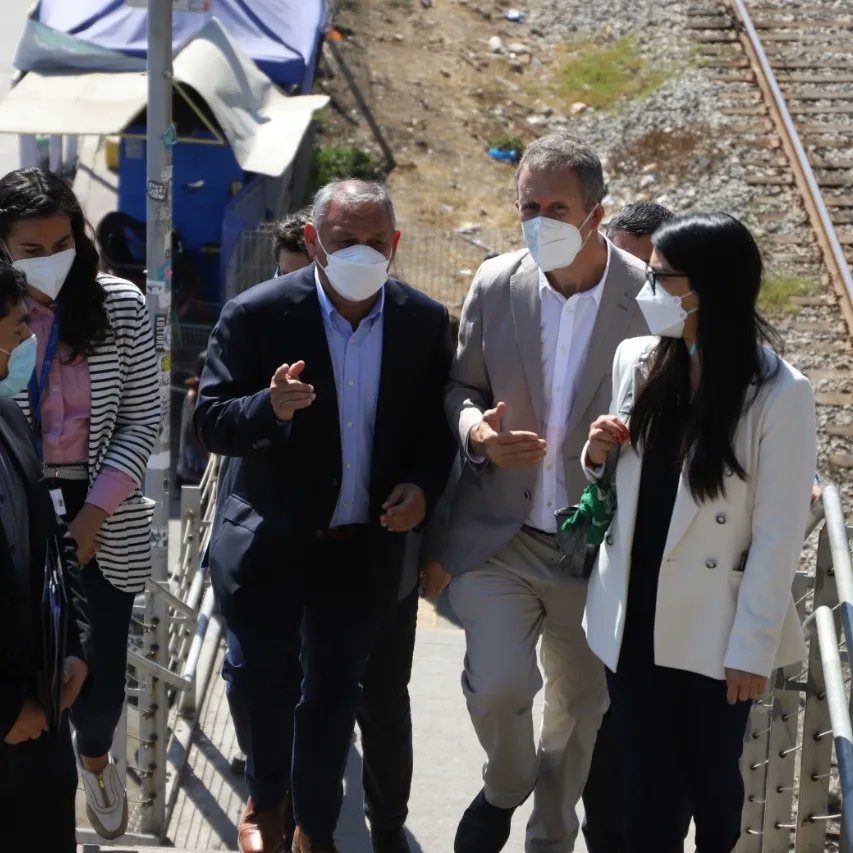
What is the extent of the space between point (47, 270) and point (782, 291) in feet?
25.8

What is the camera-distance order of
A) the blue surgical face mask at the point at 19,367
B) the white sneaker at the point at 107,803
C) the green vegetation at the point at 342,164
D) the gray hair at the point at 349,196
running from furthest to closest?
1. the green vegetation at the point at 342,164
2. the white sneaker at the point at 107,803
3. the gray hair at the point at 349,196
4. the blue surgical face mask at the point at 19,367

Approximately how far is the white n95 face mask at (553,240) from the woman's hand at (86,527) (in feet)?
4.73

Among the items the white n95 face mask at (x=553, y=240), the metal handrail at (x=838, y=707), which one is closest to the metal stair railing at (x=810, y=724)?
the metal handrail at (x=838, y=707)

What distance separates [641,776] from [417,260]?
8746mm

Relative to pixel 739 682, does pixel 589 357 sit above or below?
above

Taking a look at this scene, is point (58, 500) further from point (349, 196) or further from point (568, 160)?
point (568, 160)

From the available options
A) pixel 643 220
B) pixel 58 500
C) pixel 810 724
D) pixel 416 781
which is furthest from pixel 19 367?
pixel 416 781

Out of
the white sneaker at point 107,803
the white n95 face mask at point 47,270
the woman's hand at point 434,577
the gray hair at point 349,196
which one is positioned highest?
the gray hair at point 349,196

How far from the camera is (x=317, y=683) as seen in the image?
13.3 feet

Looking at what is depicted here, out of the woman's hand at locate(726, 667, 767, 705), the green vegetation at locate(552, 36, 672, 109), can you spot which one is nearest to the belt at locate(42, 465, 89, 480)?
the woman's hand at locate(726, 667, 767, 705)

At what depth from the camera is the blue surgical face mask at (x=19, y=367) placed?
11.1ft

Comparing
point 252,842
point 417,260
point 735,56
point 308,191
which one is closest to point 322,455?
point 252,842

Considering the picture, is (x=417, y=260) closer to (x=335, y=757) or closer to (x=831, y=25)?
(x=831, y=25)

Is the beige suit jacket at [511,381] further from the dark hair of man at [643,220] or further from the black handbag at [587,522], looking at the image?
the dark hair of man at [643,220]
